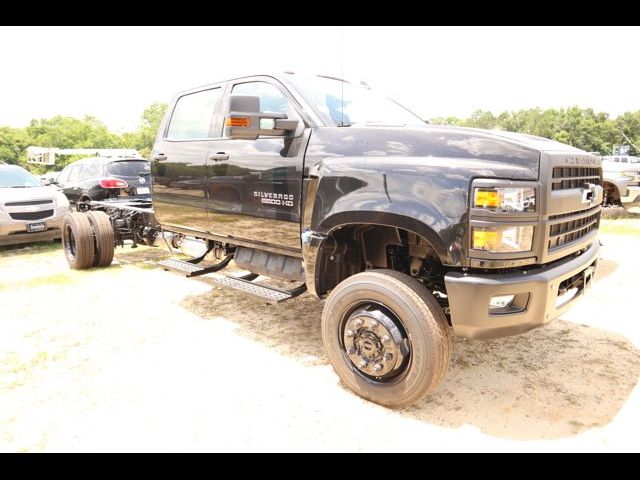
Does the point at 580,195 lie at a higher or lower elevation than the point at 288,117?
lower

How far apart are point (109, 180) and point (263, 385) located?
6876mm

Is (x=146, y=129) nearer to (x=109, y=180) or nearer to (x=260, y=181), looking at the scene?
(x=109, y=180)

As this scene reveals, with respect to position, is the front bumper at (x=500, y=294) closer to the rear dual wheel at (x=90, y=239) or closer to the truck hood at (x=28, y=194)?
the rear dual wheel at (x=90, y=239)

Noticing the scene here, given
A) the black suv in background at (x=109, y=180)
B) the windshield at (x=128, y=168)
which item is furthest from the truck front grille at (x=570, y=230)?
the windshield at (x=128, y=168)

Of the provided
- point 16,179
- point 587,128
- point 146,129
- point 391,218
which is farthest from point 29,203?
point 587,128

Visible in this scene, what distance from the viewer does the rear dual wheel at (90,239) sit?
21.5ft

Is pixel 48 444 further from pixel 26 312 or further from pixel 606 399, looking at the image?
pixel 606 399

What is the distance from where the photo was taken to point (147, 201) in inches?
303

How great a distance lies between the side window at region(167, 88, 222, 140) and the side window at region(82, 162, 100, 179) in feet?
16.3

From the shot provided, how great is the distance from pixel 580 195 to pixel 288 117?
2.09 m

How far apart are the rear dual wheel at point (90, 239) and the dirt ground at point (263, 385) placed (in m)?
1.41

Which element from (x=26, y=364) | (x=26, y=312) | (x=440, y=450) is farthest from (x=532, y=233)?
(x=26, y=312)

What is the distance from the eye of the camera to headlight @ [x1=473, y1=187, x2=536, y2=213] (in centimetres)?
254

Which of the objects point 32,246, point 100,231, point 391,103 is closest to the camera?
point 391,103
